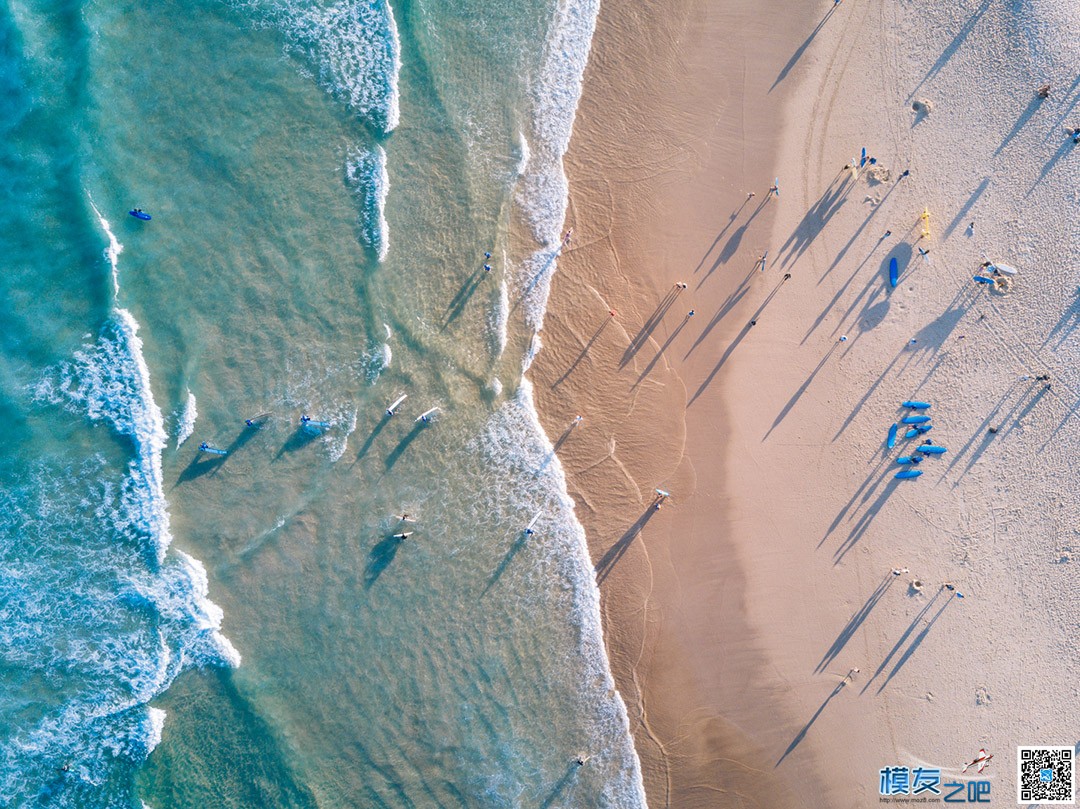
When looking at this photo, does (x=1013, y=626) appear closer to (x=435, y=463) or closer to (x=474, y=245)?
(x=435, y=463)

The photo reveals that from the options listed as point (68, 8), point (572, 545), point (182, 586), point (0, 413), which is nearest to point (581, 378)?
point (572, 545)

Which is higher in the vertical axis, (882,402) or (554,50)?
(554,50)

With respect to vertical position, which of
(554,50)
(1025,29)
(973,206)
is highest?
(1025,29)

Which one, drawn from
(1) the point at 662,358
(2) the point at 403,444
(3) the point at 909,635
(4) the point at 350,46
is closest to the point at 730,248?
(1) the point at 662,358

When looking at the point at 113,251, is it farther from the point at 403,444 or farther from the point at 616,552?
the point at 616,552

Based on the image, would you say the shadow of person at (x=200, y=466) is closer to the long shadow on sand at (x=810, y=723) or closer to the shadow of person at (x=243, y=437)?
the shadow of person at (x=243, y=437)

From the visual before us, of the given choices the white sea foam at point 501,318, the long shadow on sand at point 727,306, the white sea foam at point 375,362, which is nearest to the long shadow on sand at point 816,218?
the long shadow on sand at point 727,306

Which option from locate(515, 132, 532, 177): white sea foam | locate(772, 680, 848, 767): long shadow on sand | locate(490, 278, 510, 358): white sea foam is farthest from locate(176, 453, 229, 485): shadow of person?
locate(772, 680, 848, 767): long shadow on sand
